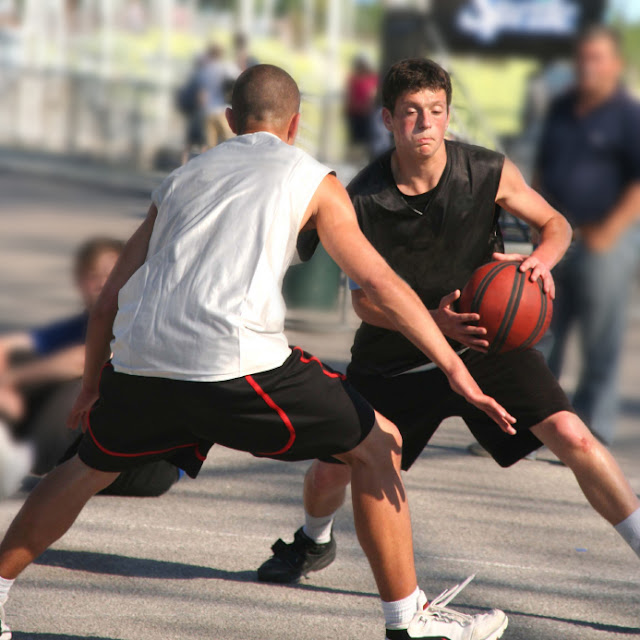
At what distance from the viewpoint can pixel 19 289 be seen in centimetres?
1070

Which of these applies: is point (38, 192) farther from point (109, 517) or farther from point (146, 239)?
point (146, 239)

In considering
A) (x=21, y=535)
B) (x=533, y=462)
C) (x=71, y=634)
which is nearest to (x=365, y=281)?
(x=21, y=535)

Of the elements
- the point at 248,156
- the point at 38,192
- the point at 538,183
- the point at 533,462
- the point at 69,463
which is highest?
the point at 248,156

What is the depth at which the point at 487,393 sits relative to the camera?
3.69 metres

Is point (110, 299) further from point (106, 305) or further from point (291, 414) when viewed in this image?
point (291, 414)

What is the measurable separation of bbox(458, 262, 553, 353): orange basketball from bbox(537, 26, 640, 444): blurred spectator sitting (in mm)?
2141

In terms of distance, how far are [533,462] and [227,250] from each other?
3298 mm

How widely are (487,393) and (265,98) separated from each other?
123 cm

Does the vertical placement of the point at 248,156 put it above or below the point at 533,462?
above

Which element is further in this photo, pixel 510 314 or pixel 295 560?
pixel 295 560

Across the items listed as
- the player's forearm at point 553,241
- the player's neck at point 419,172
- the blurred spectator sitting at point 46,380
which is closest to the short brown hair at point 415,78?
the player's neck at point 419,172

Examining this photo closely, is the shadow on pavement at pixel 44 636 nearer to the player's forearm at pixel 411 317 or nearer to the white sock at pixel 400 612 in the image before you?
the white sock at pixel 400 612

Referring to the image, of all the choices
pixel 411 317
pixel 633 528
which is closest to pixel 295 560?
pixel 633 528

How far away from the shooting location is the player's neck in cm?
379
